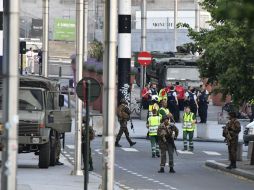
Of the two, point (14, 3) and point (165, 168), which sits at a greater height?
point (14, 3)

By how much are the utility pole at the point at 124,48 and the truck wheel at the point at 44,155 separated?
1430cm

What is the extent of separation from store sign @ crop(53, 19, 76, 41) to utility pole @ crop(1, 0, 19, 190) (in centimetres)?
7435

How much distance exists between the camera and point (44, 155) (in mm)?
28422

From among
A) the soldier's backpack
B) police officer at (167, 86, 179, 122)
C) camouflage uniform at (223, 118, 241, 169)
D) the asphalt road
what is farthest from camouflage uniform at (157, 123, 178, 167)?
police officer at (167, 86, 179, 122)

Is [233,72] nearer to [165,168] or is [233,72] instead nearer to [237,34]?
[237,34]

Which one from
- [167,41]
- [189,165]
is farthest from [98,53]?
[189,165]

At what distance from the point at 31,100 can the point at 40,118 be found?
2.57 ft

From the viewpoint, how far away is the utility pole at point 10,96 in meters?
13.6

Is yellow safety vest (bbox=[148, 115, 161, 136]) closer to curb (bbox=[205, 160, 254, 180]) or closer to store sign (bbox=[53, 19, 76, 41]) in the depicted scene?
curb (bbox=[205, 160, 254, 180])

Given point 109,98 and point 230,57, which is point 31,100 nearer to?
point 230,57

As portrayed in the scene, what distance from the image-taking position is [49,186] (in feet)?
75.7

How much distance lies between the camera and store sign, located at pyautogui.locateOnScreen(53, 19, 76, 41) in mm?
89306

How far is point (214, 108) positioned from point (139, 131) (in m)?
13.7

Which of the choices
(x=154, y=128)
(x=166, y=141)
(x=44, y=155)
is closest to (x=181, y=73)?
(x=154, y=128)
